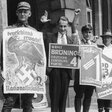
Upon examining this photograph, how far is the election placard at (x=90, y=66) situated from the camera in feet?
21.8

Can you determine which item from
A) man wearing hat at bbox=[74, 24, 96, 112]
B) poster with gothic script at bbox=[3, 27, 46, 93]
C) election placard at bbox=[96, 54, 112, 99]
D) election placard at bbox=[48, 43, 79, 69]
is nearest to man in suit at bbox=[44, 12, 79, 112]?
election placard at bbox=[48, 43, 79, 69]

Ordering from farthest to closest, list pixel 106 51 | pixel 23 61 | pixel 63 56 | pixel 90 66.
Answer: pixel 106 51 → pixel 90 66 → pixel 63 56 → pixel 23 61

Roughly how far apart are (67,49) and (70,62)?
24cm

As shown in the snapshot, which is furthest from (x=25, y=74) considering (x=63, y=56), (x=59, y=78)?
(x=63, y=56)

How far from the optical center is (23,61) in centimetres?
551

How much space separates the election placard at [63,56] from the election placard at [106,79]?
101 centimetres

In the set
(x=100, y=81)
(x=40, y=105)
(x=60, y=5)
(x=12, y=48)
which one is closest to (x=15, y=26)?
(x=12, y=48)

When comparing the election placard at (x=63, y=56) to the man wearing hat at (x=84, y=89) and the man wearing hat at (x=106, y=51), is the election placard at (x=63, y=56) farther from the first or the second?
the man wearing hat at (x=106, y=51)

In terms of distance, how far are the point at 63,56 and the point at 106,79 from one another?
1.33m

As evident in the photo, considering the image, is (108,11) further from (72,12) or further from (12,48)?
(12,48)

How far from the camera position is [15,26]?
5.59 m

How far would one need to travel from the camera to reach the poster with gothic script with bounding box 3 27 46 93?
5434 mm

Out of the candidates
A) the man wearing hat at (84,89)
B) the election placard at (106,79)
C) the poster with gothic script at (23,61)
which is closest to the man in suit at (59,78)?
the poster with gothic script at (23,61)

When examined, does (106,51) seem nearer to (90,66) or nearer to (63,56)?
(90,66)
